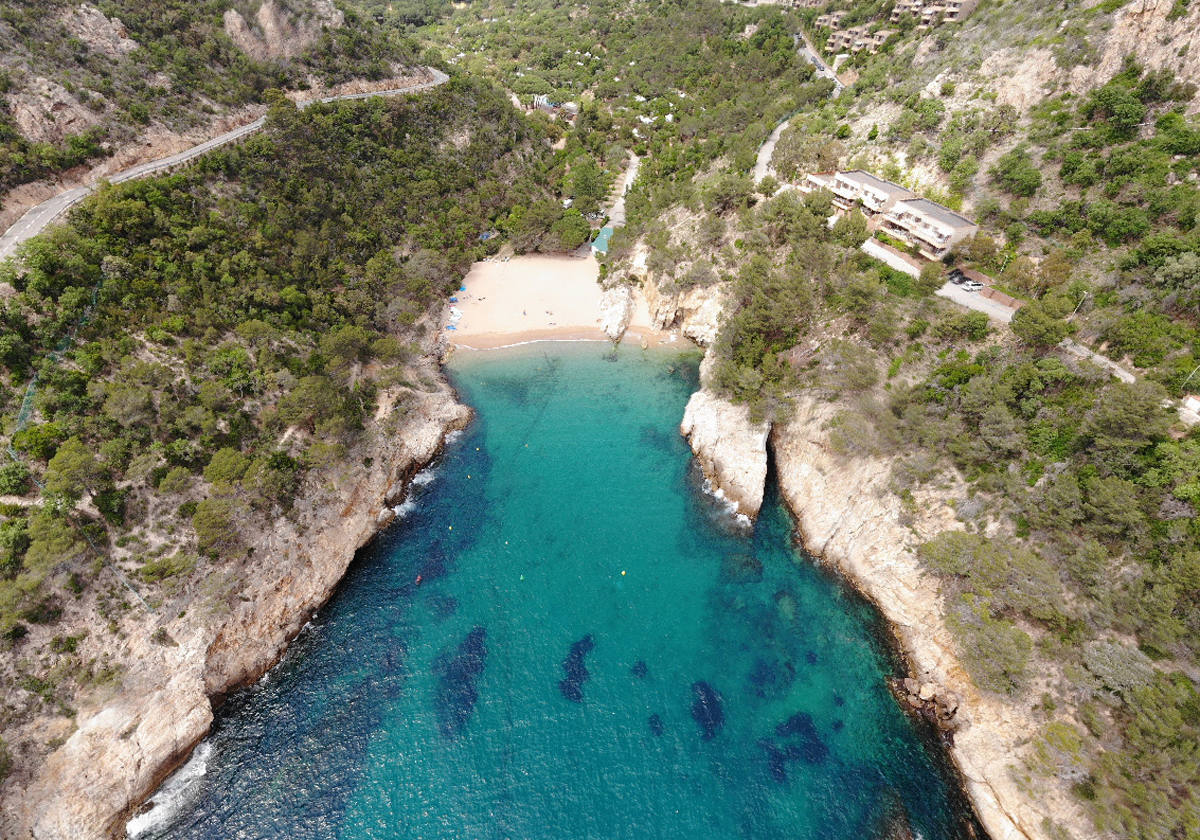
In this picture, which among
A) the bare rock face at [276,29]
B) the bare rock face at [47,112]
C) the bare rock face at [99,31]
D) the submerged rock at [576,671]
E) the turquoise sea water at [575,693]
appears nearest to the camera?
the turquoise sea water at [575,693]

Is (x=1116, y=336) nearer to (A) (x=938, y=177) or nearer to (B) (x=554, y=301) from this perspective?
(A) (x=938, y=177)

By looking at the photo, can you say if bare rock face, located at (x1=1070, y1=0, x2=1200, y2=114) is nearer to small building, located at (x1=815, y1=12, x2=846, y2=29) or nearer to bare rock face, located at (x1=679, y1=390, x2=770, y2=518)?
bare rock face, located at (x1=679, y1=390, x2=770, y2=518)

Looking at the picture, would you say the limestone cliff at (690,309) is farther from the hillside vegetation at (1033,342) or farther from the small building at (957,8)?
the small building at (957,8)

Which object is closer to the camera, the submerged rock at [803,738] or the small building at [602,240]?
the submerged rock at [803,738]

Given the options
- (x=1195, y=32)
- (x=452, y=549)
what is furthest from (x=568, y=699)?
(x=1195, y=32)

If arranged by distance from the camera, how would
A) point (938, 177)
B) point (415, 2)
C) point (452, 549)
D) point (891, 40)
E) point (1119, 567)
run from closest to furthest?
point (1119, 567)
point (452, 549)
point (938, 177)
point (891, 40)
point (415, 2)

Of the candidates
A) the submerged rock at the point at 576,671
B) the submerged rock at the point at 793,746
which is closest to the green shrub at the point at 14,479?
the submerged rock at the point at 576,671
